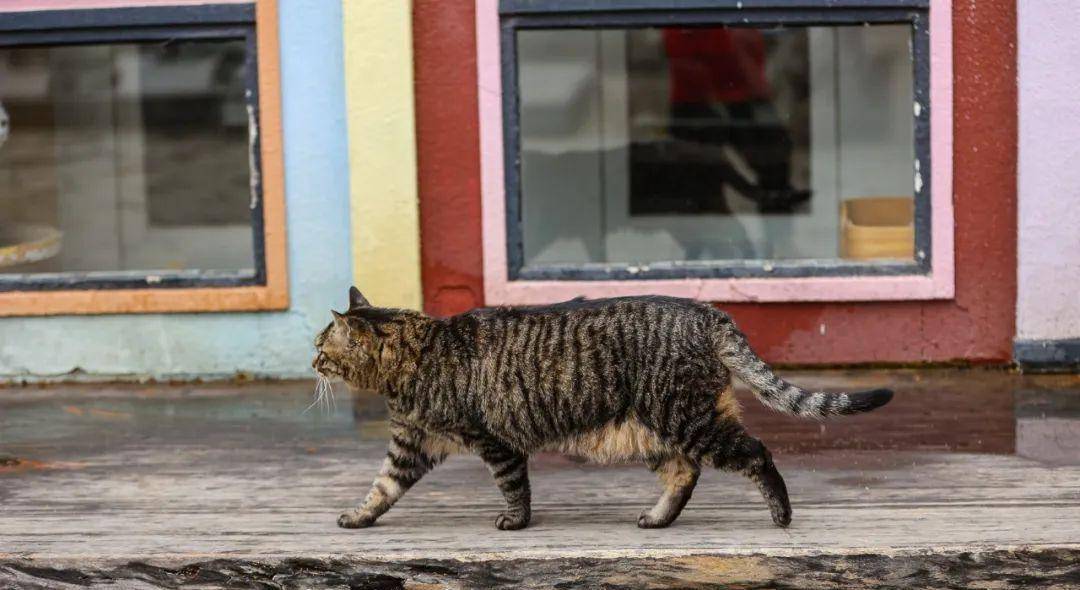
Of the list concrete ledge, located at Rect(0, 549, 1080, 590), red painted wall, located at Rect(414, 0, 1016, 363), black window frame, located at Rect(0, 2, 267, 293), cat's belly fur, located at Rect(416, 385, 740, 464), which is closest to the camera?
concrete ledge, located at Rect(0, 549, 1080, 590)

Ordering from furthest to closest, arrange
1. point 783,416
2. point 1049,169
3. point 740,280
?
point 740,280, point 1049,169, point 783,416

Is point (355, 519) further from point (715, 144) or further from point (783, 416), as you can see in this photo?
point (715, 144)

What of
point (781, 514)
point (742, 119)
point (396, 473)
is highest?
point (742, 119)

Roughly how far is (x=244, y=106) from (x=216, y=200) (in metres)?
0.55

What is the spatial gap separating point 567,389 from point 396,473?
26.1 inches

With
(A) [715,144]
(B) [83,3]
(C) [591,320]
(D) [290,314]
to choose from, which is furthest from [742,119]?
(C) [591,320]

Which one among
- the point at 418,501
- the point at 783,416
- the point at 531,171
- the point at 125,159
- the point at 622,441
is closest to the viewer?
the point at 622,441

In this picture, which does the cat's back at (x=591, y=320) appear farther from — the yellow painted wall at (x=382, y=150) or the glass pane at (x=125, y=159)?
the glass pane at (x=125, y=159)

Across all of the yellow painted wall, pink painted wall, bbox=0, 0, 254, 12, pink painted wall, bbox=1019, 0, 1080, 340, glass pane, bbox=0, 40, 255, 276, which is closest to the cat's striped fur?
the yellow painted wall

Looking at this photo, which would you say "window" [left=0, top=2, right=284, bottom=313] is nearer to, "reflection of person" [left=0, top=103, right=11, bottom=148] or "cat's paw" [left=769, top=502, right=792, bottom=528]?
"reflection of person" [left=0, top=103, right=11, bottom=148]

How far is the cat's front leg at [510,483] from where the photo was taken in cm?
516

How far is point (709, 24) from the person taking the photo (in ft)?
25.8

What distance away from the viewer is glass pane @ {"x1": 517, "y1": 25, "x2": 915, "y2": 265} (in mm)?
8047

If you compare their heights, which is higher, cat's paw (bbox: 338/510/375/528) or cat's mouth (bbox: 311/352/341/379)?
cat's mouth (bbox: 311/352/341/379)
